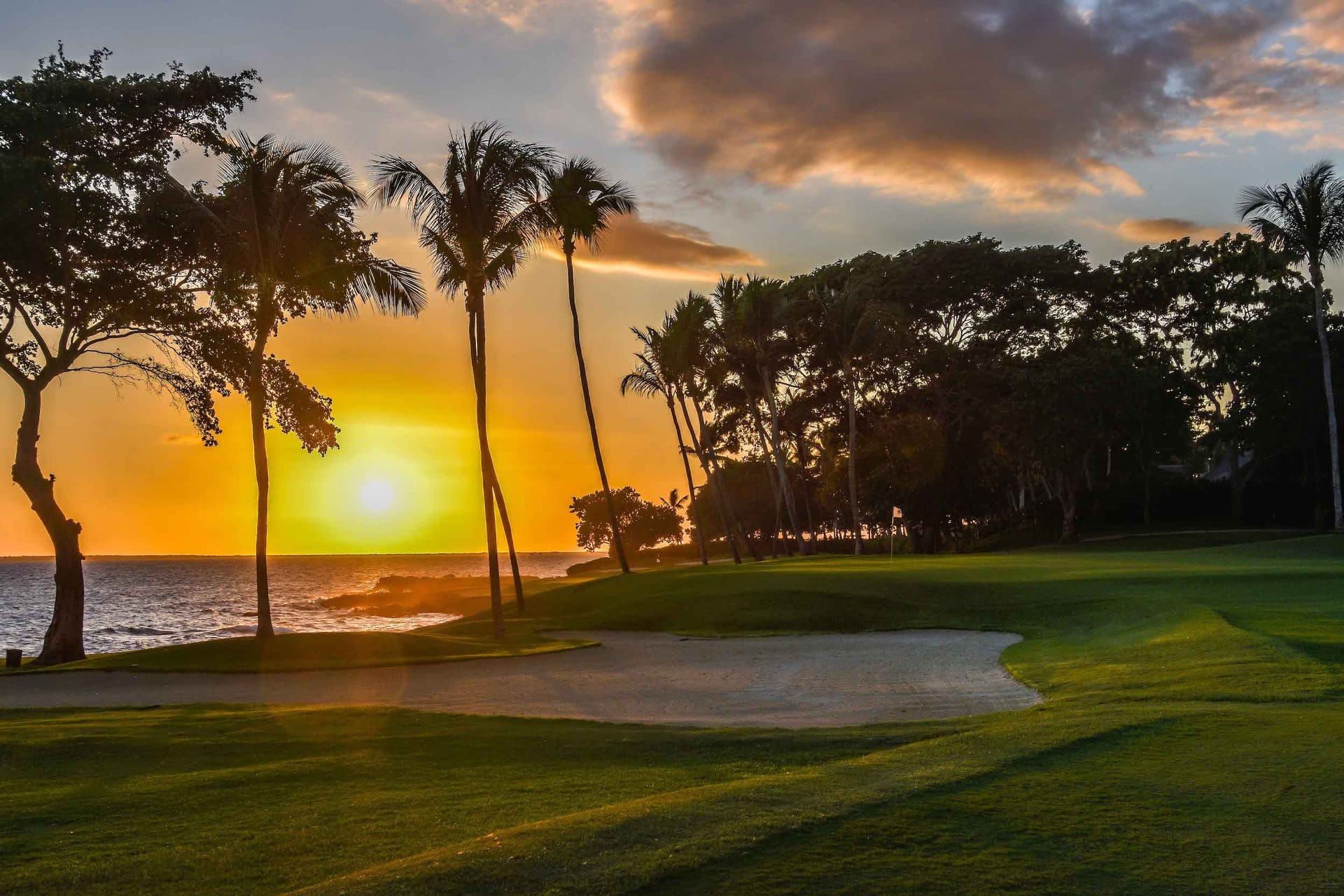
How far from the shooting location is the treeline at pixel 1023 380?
58094mm

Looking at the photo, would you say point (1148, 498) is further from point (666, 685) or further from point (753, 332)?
point (666, 685)

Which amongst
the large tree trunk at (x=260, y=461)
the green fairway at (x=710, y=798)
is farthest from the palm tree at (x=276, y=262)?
Answer: the green fairway at (x=710, y=798)

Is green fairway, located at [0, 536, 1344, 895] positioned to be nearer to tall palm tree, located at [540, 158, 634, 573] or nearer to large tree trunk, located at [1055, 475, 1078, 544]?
tall palm tree, located at [540, 158, 634, 573]

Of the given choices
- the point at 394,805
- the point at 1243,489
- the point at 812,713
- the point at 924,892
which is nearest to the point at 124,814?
the point at 394,805

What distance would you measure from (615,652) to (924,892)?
1822cm

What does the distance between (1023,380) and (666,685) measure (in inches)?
1832

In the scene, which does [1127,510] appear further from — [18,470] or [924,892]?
[924,892]

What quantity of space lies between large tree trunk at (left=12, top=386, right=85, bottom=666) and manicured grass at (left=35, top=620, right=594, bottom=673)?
3.40 meters

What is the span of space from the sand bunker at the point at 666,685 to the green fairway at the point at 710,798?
6.32ft

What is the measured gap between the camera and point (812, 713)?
13.4m

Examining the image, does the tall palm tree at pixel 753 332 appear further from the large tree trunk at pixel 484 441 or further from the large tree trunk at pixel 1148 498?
the large tree trunk at pixel 484 441

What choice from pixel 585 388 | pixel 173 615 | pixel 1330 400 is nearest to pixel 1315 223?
pixel 1330 400

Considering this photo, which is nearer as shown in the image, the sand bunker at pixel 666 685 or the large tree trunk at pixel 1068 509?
the sand bunker at pixel 666 685

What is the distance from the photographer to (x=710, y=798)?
6.66 metres
